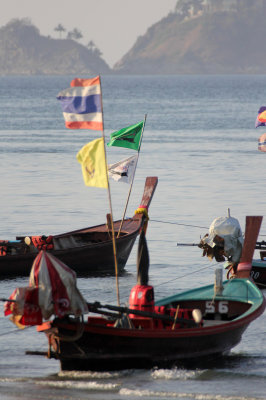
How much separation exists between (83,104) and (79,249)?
8.02m

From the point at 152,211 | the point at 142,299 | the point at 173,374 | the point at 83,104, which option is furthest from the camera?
the point at 152,211

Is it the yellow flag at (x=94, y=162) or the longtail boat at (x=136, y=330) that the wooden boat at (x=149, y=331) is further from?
the yellow flag at (x=94, y=162)

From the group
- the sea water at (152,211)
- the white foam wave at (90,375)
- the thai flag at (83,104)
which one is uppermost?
the thai flag at (83,104)

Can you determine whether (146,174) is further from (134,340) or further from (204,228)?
(134,340)

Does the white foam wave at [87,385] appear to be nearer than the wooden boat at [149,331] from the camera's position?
No

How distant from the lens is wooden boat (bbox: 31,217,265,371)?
67.3ft

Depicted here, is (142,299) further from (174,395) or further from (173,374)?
(174,395)

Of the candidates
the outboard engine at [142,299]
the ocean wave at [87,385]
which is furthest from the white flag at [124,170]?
the ocean wave at [87,385]

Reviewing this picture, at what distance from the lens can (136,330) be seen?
20703 mm

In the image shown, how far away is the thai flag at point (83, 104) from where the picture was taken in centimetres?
2491

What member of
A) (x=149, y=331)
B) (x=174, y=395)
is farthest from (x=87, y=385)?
(x=174, y=395)

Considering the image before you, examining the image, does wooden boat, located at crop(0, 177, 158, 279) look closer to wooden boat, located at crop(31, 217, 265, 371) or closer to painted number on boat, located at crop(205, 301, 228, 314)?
painted number on boat, located at crop(205, 301, 228, 314)

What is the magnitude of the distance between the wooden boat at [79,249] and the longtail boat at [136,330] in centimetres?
846

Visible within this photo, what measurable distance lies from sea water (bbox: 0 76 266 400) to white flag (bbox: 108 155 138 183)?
3.16 metres
